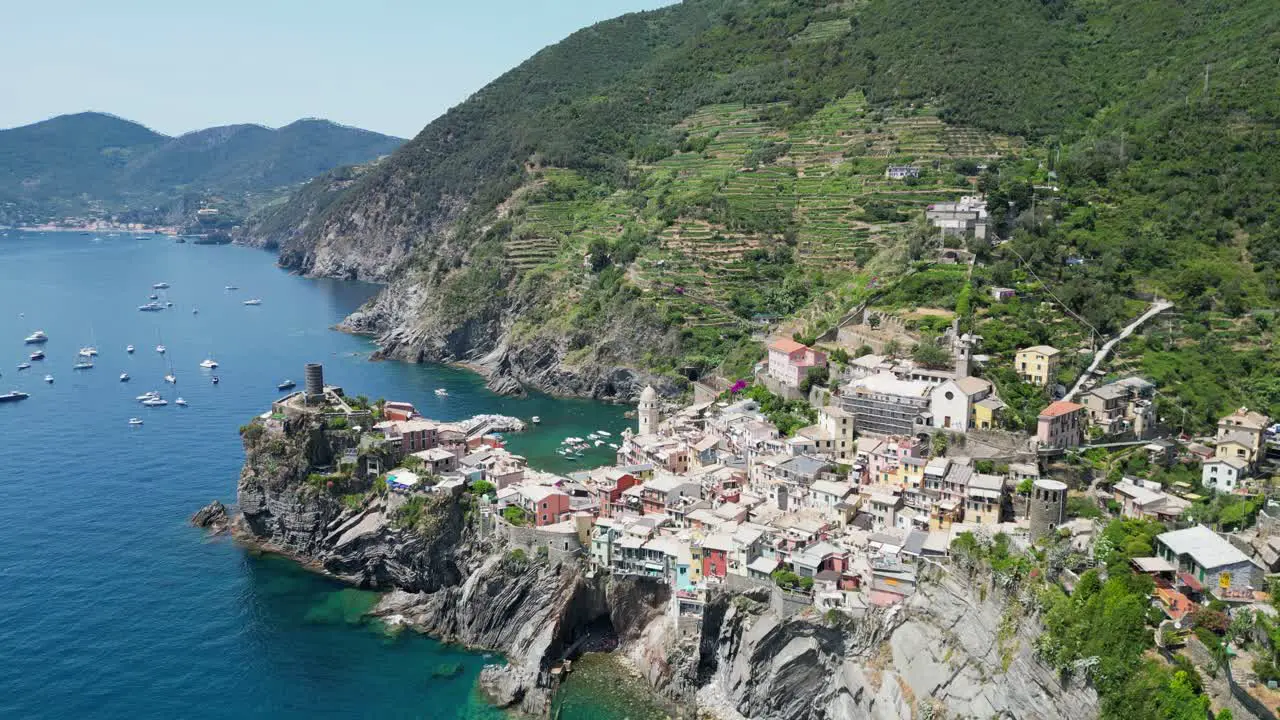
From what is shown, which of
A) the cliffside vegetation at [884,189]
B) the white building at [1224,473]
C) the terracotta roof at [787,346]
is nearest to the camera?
the white building at [1224,473]

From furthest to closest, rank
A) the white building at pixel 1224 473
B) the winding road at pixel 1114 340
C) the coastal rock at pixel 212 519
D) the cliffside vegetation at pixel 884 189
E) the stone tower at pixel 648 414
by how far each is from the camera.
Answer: the stone tower at pixel 648 414, the cliffside vegetation at pixel 884 189, the coastal rock at pixel 212 519, the winding road at pixel 1114 340, the white building at pixel 1224 473

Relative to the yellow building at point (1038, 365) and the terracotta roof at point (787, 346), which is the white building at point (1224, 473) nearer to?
the yellow building at point (1038, 365)

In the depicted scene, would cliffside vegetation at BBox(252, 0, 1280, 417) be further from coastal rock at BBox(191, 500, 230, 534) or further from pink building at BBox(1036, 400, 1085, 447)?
coastal rock at BBox(191, 500, 230, 534)

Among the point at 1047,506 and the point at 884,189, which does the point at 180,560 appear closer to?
the point at 1047,506

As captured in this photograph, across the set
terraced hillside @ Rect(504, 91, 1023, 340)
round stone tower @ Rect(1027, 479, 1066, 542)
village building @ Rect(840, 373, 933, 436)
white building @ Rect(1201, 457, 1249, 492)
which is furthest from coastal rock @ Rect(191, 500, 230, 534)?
white building @ Rect(1201, 457, 1249, 492)

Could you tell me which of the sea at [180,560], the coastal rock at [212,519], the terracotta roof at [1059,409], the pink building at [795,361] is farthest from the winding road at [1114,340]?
the coastal rock at [212,519]

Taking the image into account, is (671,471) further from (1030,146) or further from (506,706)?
(1030,146)

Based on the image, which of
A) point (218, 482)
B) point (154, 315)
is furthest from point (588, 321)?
point (154, 315)

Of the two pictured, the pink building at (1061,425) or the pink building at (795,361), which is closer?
the pink building at (1061,425)
